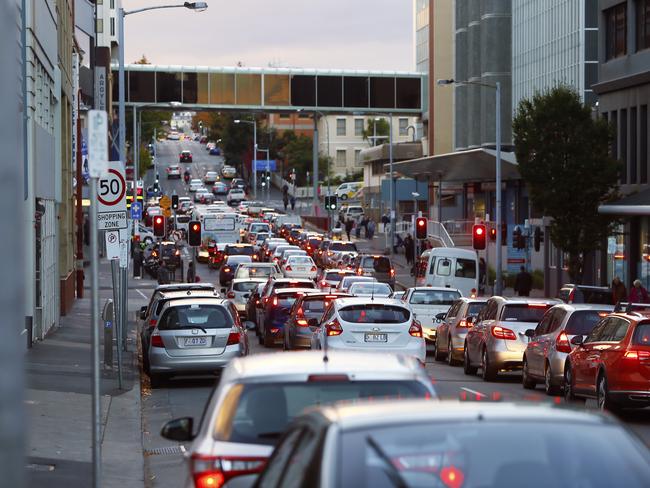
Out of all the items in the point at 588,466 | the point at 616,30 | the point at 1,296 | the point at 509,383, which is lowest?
the point at 509,383

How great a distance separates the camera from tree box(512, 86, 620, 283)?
47438mm

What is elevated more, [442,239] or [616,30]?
[616,30]

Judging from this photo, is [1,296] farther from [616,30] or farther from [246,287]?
[616,30]

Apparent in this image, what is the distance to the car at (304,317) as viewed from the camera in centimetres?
3077

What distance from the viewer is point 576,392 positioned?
70.7ft

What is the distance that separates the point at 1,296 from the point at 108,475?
11449 mm

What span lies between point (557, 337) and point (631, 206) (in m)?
22.0

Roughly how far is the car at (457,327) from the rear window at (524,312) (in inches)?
143

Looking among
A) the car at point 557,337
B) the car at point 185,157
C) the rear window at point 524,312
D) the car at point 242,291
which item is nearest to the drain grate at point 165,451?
the car at point 557,337

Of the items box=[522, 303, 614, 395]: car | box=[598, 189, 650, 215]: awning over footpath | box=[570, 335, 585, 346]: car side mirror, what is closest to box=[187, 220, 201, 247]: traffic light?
box=[598, 189, 650, 215]: awning over footpath

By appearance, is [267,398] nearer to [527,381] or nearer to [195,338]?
[195,338]

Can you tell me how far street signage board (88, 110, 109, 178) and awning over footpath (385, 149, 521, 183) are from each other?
57.7 m

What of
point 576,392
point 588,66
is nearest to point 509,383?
point 576,392

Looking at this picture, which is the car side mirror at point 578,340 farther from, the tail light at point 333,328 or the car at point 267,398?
the car at point 267,398
